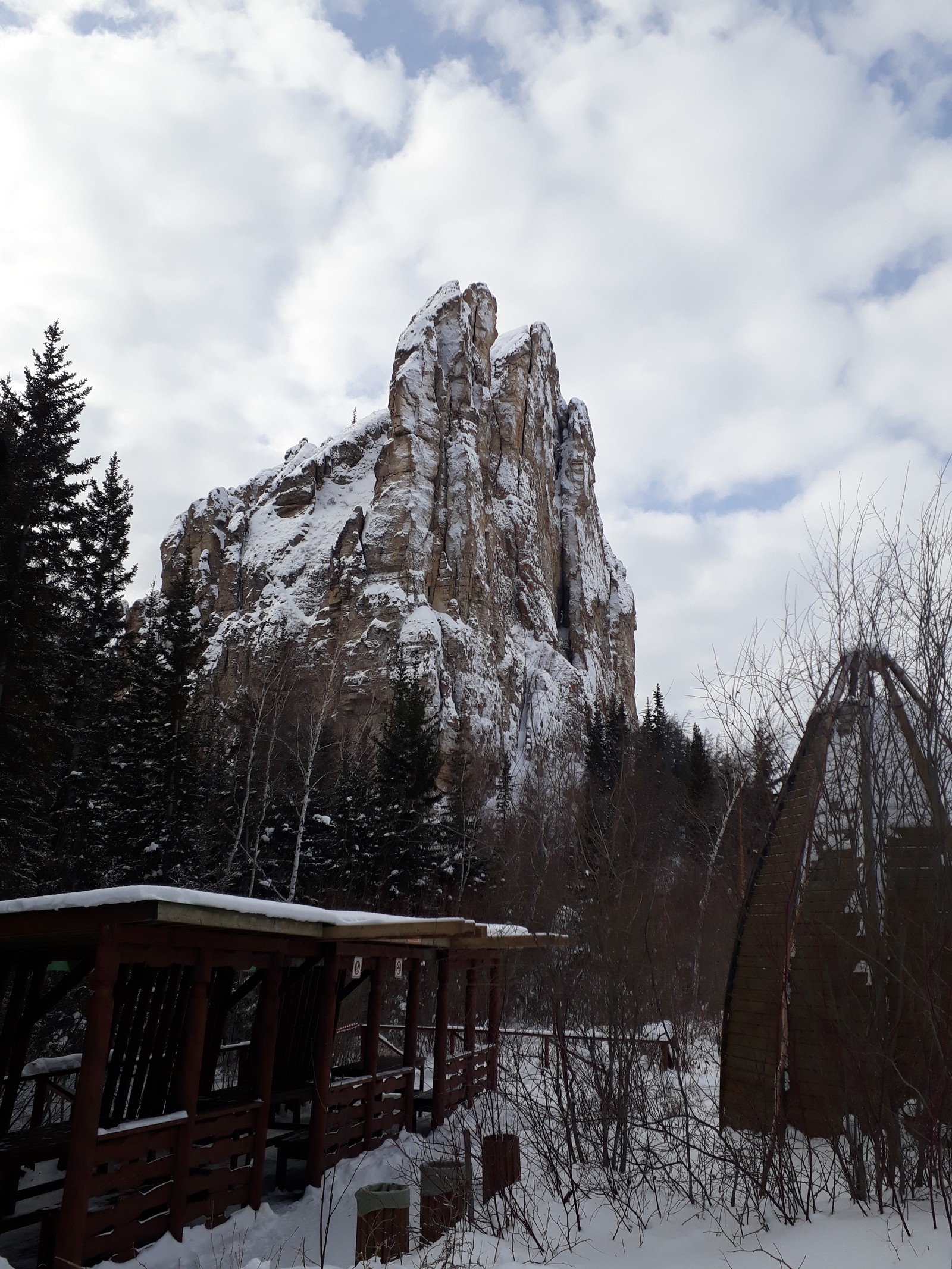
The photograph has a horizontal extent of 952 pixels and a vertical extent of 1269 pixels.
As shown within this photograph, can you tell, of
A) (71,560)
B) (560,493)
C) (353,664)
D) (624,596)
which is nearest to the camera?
(71,560)

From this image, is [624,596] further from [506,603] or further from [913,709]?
[913,709]

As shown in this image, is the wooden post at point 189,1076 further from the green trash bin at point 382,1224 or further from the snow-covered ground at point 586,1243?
the green trash bin at point 382,1224

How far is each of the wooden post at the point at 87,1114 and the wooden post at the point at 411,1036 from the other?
19.9ft

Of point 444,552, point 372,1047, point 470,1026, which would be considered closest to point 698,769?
point 444,552

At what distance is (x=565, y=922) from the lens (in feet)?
49.9

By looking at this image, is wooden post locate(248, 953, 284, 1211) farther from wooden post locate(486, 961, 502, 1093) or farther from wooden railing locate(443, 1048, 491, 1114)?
wooden post locate(486, 961, 502, 1093)

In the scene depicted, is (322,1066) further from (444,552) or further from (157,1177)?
(444,552)

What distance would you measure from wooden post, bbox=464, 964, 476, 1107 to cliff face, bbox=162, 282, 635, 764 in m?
36.2

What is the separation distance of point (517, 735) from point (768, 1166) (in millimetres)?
56276

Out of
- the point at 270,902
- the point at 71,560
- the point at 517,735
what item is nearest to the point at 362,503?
the point at 517,735

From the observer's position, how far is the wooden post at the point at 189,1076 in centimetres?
677

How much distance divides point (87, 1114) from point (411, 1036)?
6681mm

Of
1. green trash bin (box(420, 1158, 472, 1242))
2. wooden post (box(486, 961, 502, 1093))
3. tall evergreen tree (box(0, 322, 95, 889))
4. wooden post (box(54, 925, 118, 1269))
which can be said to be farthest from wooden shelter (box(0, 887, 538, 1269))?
tall evergreen tree (box(0, 322, 95, 889))

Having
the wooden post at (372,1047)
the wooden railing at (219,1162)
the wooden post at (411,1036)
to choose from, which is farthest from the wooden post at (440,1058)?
the wooden railing at (219,1162)
